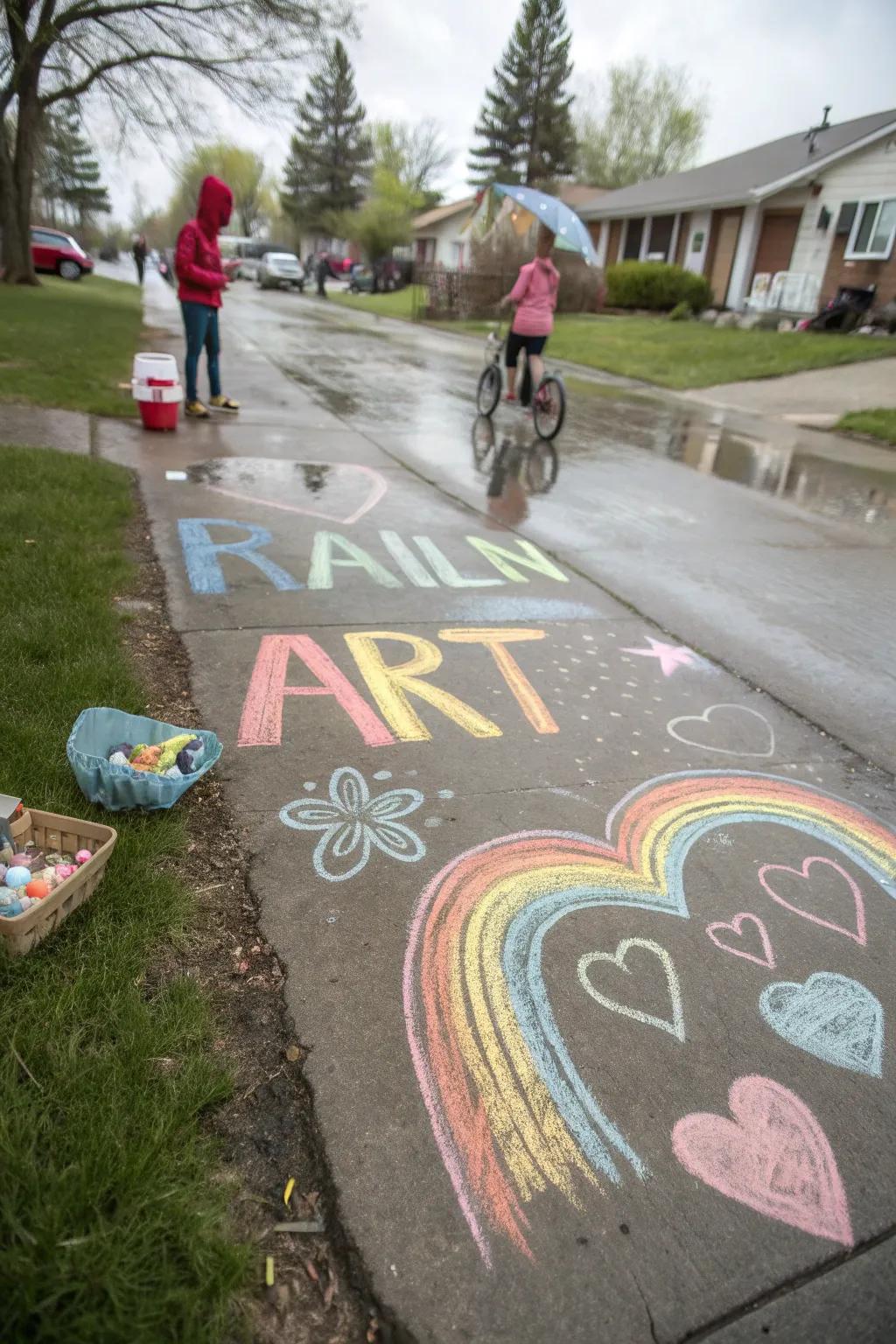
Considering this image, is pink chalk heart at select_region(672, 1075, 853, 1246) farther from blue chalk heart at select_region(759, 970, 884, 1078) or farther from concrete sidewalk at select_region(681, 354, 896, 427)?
concrete sidewalk at select_region(681, 354, 896, 427)

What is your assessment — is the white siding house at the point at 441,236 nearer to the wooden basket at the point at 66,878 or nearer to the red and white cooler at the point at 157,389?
→ the red and white cooler at the point at 157,389

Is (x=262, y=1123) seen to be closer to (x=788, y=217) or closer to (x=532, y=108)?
(x=788, y=217)

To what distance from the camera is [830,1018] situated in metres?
2.11

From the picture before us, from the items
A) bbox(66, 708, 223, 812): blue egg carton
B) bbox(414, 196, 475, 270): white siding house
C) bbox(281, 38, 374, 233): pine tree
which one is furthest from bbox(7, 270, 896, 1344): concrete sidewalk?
bbox(281, 38, 374, 233): pine tree

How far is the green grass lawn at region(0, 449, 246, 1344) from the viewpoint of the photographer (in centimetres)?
135

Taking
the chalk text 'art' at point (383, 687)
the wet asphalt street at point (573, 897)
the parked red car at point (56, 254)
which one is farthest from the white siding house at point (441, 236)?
the chalk text 'art' at point (383, 687)

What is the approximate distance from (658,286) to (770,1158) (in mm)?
29506

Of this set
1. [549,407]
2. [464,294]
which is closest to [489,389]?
[549,407]

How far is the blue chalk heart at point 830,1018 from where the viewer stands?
2010 mm

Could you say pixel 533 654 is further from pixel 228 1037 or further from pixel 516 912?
pixel 228 1037

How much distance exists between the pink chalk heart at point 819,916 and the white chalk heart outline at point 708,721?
694mm

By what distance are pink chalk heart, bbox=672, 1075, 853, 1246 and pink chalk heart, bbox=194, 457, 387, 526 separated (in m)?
4.70

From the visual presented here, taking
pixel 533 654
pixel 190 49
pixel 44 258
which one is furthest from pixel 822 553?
pixel 44 258

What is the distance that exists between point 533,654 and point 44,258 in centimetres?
3234
